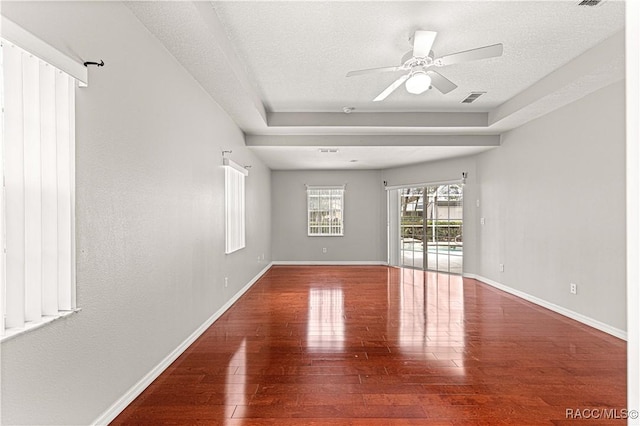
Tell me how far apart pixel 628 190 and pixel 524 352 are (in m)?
2.96

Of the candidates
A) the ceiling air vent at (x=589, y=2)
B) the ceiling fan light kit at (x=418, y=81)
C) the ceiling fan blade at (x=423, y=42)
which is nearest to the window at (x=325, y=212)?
the ceiling fan light kit at (x=418, y=81)

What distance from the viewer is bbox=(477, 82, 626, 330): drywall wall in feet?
11.8

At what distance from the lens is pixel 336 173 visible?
8.93 meters

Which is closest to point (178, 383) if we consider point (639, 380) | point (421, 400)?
point (421, 400)

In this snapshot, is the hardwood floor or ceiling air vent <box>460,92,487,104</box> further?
ceiling air vent <box>460,92,487,104</box>

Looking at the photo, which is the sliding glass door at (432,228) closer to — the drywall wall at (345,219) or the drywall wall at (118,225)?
the drywall wall at (345,219)

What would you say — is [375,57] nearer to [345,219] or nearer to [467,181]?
[467,181]

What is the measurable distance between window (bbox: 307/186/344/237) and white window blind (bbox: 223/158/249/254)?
3.60 meters

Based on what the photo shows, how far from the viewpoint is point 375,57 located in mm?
3457

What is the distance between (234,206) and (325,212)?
14.1 ft

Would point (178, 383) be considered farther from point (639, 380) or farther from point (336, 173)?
point (336, 173)

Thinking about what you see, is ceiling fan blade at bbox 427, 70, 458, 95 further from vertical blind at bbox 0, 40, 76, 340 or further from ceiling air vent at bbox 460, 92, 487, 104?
vertical blind at bbox 0, 40, 76, 340

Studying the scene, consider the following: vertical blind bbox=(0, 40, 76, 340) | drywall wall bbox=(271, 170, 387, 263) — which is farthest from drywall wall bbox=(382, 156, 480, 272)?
vertical blind bbox=(0, 40, 76, 340)

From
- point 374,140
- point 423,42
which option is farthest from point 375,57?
point 374,140
